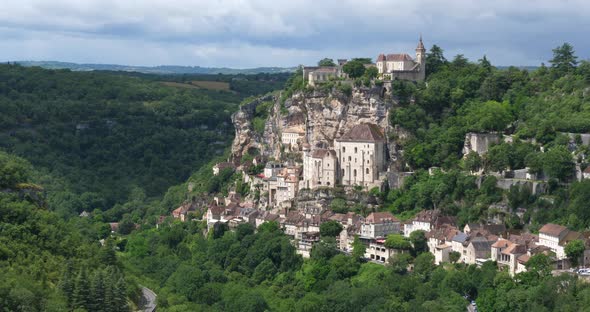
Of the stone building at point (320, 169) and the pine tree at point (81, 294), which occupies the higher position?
the stone building at point (320, 169)

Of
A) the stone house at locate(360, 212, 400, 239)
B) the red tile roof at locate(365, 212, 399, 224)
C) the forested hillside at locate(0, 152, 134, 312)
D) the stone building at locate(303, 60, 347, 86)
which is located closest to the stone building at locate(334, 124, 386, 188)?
the red tile roof at locate(365, 212, 399, 224)

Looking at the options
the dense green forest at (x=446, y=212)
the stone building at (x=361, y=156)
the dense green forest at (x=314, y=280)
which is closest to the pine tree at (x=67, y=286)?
the dense green forest at (x=314, y=280)

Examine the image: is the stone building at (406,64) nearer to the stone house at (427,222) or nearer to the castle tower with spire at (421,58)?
the castle tower with spire at (421,58)

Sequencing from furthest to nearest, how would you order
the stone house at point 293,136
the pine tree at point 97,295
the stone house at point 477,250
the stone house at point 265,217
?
1. the stone house at point 293,136
2. the stone house at point 265,217
3. the stone house at point 477,250
4. the pine tree at point 97,295

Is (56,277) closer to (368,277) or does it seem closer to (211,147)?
(368,277)

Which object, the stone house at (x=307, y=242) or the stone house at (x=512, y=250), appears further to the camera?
the stone house at (x=307, y=242)

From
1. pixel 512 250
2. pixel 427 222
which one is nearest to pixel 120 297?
pixel 512 250
